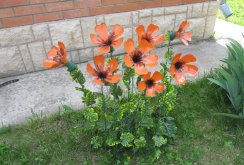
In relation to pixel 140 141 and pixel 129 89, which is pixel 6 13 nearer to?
pixel 129 89

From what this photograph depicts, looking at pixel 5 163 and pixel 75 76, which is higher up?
pixel 75 76

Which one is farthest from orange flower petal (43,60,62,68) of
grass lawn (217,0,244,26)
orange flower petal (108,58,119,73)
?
grass lawn (217,0,244,26)

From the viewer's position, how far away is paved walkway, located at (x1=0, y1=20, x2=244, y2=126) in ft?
9.00

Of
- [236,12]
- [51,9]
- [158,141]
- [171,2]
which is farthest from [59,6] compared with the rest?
[236,12]

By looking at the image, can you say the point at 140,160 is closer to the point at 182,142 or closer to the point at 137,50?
the point at 182,142

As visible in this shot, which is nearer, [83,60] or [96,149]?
[96,149]

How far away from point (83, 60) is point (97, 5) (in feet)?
2.53

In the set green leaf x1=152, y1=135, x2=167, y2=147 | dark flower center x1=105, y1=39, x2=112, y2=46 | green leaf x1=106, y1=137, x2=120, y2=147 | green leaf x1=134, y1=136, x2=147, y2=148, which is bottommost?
green leaf x1=152, y1=135, x2=167, y2=147

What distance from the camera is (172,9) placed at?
149 inches

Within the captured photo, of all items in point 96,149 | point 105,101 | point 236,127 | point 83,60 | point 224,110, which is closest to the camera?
point 105,101

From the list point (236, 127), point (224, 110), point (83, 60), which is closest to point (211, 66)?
point (224, 110)

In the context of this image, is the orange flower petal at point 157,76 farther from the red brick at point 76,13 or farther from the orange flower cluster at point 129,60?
the red brick at point 76,13

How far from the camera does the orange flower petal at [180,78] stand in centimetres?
181

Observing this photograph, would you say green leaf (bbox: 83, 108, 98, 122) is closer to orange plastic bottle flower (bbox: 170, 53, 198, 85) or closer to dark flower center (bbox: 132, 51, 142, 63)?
dark flower center (bbox: 132, 51, 142, 63)
